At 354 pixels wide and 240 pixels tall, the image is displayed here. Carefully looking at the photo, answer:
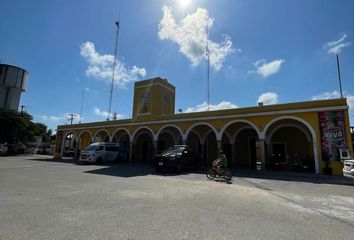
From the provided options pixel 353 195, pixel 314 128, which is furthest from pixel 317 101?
pixel 353 195

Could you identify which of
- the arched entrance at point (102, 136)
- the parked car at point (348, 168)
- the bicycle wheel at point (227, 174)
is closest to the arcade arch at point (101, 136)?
the arched entrance at point (102, 136)

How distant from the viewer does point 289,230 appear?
4.20 m

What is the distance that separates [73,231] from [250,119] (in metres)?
14.7

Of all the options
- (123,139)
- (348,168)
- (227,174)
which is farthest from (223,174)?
(123,139)

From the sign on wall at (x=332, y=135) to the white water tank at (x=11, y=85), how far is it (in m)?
57.3

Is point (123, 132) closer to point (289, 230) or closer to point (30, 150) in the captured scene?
point (289, 230)

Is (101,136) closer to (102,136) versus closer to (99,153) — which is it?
(102,136)

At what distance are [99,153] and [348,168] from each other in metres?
18.7

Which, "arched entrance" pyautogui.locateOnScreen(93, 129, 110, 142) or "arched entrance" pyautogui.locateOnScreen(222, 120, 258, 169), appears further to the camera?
"arched entrance" pyautogui.locateOnScreen(93, 129, 110, 142)

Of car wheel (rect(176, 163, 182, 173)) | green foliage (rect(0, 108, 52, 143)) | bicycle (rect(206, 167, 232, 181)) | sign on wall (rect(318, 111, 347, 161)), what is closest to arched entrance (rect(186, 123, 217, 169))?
car wheel (rect(176, 163, 182, 173))

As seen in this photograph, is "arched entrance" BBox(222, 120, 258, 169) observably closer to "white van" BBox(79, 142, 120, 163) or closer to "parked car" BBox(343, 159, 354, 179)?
"parked car" BBox(343, 159, 354, 179)

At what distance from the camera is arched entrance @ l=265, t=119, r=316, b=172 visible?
16578mm

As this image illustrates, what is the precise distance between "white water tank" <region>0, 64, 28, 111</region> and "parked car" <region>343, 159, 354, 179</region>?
58.4 meters

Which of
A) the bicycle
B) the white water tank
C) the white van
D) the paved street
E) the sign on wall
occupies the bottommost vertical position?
the paved street
